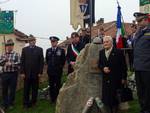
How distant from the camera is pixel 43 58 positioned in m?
14.1

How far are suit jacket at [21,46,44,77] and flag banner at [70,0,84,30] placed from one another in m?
2.81

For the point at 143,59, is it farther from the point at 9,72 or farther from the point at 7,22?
the point at 7,22

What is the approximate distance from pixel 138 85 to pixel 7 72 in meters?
5.22

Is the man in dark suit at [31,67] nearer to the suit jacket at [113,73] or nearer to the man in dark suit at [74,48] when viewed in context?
the man in dark suit at [74,48]

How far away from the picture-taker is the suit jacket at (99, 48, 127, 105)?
1055cm

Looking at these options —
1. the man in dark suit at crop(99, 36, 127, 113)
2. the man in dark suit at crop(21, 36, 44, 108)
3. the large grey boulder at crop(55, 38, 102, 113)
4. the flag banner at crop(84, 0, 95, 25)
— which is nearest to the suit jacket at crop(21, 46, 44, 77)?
the man in dark suit at crop(21, 36, 44, 108)

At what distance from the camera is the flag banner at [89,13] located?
15586 mm

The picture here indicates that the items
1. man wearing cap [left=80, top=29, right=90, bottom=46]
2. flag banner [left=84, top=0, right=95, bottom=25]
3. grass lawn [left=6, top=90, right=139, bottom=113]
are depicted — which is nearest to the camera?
grass lawn [left=6, top=90, right=139, bottom=113]

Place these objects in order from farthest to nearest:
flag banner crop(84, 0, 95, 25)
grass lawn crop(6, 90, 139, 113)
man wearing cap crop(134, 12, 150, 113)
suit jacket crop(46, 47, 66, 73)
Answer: flag banner crop(84, 0, 95, 25)
suit jacket crop(46, 47, 66, 73)
grass lawn crop(6, 90, 139, 113)
man wearing cap crop(134, 12, 150, 113)

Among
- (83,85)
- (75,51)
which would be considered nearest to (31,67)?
(75,51)

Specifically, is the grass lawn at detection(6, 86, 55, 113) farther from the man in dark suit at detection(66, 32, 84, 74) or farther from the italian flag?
the italian flag

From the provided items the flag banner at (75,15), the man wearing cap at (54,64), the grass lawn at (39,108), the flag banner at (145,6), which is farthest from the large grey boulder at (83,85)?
the flag banner at (75,15)

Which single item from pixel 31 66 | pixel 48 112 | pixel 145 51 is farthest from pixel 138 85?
pixel 31 66

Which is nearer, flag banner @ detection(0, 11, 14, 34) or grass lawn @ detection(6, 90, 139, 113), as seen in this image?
grass lawn @ detection(6, 90, 139, 113)
